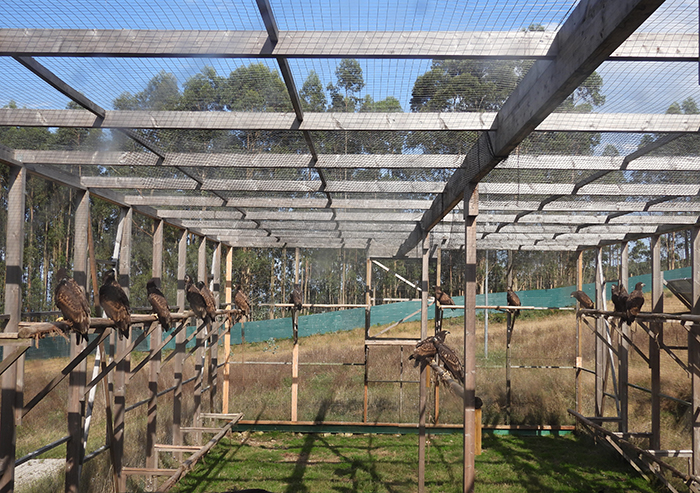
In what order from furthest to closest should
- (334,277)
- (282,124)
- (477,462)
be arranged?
(334,277) < (477,462) < (282,124)

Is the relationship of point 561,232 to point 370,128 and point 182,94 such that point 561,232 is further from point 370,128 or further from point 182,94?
point 182,94

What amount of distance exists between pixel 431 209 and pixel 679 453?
14.9 ft

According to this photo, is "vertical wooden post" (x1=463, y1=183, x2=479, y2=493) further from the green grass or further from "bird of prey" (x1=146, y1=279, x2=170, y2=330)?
the green grass

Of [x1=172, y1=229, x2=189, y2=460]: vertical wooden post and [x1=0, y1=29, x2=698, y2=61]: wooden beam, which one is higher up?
[x1=0, y1=29, x2=698, y2=61]: wooden beam

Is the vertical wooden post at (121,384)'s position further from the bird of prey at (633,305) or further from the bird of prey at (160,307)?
the bird of prey at (633,305)

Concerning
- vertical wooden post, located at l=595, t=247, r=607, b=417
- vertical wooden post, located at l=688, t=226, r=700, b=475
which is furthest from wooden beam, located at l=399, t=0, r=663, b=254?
vertical wooden post, located at l=595, t=247, r=607, b=417

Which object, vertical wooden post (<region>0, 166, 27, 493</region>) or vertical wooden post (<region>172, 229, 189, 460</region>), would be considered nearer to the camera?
vertical wooden post (<region>0, 166, 27, 493</region>)

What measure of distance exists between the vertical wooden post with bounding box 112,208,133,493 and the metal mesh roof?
0.42 meters

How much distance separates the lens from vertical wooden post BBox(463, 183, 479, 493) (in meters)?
4.41

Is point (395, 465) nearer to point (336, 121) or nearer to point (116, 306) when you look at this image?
point (116, 306)

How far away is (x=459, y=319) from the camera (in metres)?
20.9

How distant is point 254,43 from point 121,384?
487 cm

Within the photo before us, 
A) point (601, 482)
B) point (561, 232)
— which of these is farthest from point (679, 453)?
point (561, 232)

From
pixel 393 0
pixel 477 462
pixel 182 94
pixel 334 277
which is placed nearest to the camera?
pixel 393 0
